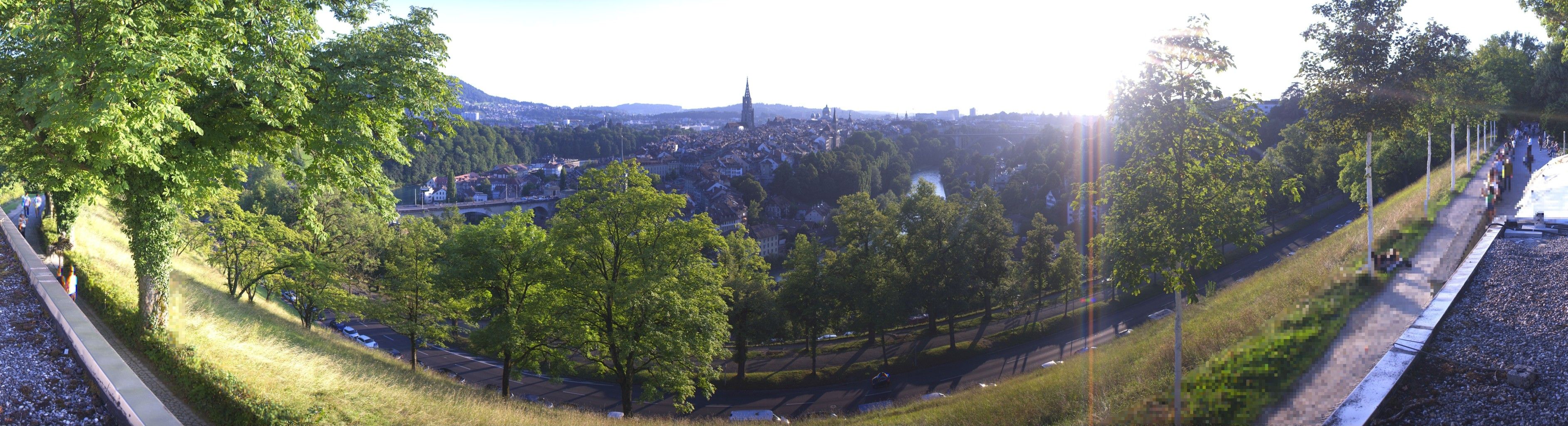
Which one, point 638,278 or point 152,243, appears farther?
point 638,278

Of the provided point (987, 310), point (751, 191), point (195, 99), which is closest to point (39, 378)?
point (195, 99)

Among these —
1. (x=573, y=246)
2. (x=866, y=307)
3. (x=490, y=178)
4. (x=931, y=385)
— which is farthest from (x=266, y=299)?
(x=490, y=178)

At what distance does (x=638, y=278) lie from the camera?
12734 millimetres

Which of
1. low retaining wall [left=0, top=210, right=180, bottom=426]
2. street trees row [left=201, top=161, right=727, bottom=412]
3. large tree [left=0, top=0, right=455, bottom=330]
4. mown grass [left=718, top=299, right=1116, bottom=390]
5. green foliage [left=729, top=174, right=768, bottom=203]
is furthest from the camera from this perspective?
green foliage [left=729, top=174, right=768, bottom=203]

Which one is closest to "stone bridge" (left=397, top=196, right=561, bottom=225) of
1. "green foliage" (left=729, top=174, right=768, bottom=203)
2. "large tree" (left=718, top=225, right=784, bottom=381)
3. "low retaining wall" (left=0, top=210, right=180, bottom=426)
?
"green foliage" (left=729, top=174, right=768, bottom=203)

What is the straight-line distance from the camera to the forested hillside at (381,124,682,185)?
107 meters

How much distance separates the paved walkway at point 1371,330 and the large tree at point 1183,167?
1.32 meters

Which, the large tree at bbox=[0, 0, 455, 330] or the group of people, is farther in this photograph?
the group of people

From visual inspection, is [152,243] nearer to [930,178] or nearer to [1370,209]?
[1370,209]

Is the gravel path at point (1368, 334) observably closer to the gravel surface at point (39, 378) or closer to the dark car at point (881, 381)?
the gravel surface at point (39, 378)

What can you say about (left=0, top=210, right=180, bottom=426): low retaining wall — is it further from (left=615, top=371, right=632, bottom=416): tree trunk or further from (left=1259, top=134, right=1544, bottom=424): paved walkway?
(left=1259, top=134, right=1544, bottom=424): paved walkway

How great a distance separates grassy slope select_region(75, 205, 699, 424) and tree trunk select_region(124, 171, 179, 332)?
1.09 feet

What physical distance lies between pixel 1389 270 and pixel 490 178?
Answer: 373 feet

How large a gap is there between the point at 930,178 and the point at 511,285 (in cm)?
11197
